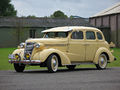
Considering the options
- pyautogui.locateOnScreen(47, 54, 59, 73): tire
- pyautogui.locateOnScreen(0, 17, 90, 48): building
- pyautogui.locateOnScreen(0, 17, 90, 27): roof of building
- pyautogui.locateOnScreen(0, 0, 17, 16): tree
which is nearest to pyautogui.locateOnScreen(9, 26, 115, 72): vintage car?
pyautogui.locateOnScreen(47, 54, 59, 73): tire

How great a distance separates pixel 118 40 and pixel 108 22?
6223 mm

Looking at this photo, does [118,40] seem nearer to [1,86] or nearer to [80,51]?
[80,51]

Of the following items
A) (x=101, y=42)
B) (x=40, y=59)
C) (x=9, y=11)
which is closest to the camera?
(x=40, y=59)

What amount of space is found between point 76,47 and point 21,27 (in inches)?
2295

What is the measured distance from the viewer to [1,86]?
428 inches

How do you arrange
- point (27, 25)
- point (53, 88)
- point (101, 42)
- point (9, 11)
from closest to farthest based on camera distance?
point (53, 88)
point (101, 42)
point (27, 25)
point (9, 11)

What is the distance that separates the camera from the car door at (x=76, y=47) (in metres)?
18.2

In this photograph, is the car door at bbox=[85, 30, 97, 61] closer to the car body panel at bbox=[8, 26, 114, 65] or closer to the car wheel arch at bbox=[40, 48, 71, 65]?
the car body panel at bbox=[8, 26, 114, 65]

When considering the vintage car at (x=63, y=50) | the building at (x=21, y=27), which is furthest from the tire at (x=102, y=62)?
the building at (x=21, y=27)

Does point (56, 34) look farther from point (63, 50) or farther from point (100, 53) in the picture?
point (100, 53)

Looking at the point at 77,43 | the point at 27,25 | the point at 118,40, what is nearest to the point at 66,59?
the point at 77,43

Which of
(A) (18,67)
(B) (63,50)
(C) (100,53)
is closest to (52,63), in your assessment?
(B) (63,50)

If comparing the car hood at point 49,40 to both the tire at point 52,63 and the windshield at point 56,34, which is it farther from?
the tire at point 52,63

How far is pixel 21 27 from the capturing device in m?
76.1
